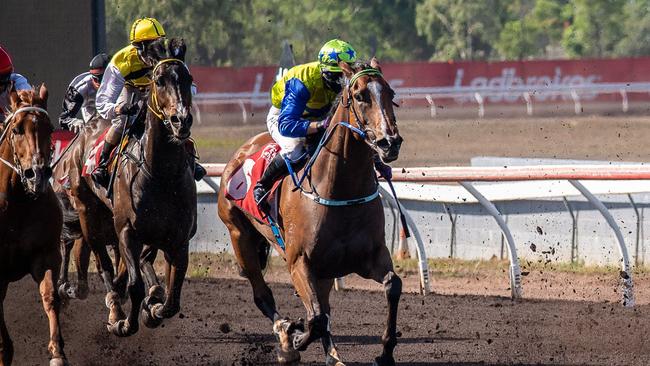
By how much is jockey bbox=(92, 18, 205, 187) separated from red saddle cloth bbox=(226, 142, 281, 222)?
0.36m

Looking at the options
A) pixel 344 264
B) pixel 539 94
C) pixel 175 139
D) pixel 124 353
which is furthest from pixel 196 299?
pixel 539 94

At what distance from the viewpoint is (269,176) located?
24.2 feet

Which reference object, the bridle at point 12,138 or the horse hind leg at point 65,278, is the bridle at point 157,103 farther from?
the horse hind leg at point 65,278

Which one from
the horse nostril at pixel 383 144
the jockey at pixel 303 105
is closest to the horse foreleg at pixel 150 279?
the jockey at pixel 303 105

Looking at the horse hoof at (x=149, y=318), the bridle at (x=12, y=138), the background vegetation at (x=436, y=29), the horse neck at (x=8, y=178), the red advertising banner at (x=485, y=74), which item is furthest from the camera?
the background vegetation at (x=436, y=29)

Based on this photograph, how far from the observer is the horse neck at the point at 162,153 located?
7.65 meters

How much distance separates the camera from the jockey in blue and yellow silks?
707cm

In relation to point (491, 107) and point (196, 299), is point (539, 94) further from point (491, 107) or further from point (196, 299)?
point (196, 299)

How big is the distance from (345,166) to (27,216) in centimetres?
181

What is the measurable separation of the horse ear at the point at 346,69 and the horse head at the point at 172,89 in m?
0.97

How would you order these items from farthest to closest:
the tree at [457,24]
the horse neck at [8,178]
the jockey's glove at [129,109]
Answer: the tree at [457,24] → the jockey's glove at [129,109] → the horse neck at [8,178]

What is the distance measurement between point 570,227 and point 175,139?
4589mm

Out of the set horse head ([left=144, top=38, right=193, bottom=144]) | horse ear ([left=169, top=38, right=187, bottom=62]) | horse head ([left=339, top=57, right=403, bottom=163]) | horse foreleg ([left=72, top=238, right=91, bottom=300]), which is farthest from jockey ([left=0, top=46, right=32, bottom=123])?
horse head ([left=339, top=57, right=403, bottom=163])

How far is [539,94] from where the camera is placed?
33750 millimetres
